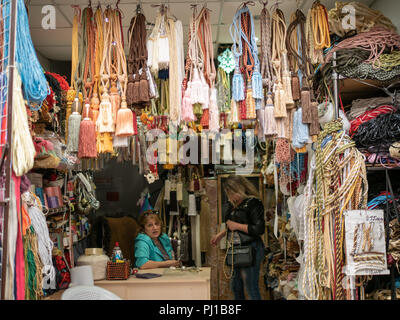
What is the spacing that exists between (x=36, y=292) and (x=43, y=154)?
1.12 m

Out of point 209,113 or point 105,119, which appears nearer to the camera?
point 105,119

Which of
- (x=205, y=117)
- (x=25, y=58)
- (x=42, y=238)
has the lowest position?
(x=42, y=238)

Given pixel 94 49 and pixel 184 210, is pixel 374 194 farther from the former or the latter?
pixel 184 210

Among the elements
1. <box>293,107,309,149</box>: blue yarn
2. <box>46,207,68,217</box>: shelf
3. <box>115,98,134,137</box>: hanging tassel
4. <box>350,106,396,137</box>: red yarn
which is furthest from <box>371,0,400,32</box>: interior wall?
<box>46,207,68,217</box>: shelf

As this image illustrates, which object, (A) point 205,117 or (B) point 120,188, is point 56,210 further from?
(B) point 120,188

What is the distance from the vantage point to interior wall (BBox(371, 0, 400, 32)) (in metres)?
Result: 3.64

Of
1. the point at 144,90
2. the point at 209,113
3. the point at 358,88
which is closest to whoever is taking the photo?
the point at 144,90

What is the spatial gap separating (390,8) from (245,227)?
2.61 m

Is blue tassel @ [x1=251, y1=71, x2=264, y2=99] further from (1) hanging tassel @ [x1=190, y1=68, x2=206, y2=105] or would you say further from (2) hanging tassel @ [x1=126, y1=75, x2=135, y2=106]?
(2) hanging tassel @ [x1=126, y1=75, x2=135, y2=106]

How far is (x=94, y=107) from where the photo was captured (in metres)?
2.92

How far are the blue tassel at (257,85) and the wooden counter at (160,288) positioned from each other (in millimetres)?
1626

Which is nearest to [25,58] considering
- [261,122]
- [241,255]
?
[261,122]

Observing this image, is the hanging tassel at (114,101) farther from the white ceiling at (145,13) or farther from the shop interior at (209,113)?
the white ceiling at (145,13)
